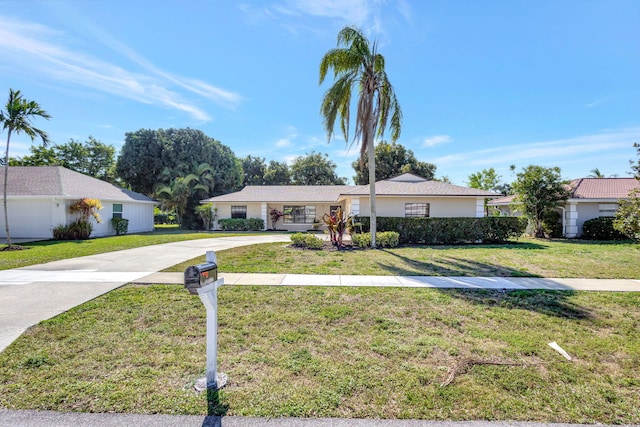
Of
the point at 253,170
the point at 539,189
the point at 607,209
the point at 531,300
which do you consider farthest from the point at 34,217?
the point at 607,209

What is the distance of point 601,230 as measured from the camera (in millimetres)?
16953

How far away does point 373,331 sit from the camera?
4227mm

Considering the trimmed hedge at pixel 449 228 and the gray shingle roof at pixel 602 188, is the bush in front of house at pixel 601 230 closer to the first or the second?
the gray shingle roof at pixel 602 188

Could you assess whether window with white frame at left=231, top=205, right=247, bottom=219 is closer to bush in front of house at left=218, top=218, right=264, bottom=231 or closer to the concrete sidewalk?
bush in front of house at left=218, top=218, right=264, bottom=231

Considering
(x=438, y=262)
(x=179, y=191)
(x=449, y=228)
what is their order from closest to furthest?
(x=438, y=262), (x=449, y=228), (x=179, y=191)

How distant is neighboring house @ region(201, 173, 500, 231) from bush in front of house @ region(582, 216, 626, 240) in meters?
5.89

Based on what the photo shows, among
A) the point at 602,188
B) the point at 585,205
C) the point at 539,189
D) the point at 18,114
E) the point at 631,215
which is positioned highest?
the point at 18,114

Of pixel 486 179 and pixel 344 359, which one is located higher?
pixel 486 179

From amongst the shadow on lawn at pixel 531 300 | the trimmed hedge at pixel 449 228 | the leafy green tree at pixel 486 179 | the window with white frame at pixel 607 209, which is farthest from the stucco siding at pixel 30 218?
the leafy green tree at pixel 486 179

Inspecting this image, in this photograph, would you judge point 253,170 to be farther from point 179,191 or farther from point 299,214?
point 299,214

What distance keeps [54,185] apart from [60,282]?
1516cm

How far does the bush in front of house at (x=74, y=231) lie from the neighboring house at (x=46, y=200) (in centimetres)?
64

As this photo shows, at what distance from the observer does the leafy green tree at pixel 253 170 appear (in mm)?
43781

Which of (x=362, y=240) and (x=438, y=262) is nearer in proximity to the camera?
(x=438, y=262)
